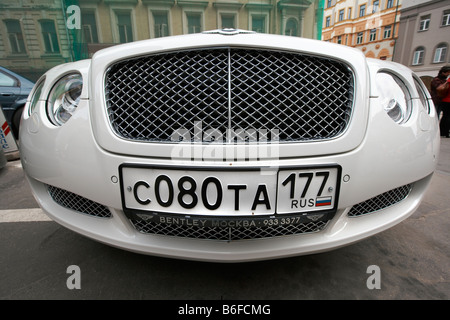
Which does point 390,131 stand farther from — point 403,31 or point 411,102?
point 403,31

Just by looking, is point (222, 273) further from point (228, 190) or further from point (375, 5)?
point (375, 5)

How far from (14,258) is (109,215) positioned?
0.83 metres

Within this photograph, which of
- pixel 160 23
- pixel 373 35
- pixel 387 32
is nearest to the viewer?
pixel 160 23

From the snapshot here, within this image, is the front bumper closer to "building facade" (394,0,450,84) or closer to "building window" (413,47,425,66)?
"building facade" (394,0,450,84)

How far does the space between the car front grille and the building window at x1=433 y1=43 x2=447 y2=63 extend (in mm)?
27944

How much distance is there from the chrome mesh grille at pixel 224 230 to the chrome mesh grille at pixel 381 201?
178 mm

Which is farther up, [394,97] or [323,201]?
[394,97]

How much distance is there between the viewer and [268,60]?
977mm

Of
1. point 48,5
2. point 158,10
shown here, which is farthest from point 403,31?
point 48,5

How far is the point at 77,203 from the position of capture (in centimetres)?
112

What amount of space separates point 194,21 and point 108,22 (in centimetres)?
452

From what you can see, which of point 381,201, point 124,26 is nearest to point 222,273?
point 381,201

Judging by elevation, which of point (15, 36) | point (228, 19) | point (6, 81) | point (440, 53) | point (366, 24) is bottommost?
point (6, 81)

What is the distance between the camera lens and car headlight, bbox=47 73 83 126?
1.14 metres
